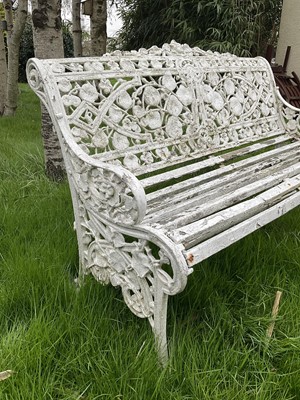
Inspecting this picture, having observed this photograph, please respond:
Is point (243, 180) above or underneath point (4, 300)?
above

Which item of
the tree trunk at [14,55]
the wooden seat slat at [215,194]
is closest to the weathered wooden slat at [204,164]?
the wooden seat slat at [215,194]

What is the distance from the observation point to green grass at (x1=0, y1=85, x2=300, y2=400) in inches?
59.6

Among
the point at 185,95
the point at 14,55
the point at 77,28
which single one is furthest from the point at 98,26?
the point at 185,95

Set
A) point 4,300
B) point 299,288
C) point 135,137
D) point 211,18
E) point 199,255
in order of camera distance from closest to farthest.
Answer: point 199,255, point 4,300, point 299,288, point 135,137, point 211,18

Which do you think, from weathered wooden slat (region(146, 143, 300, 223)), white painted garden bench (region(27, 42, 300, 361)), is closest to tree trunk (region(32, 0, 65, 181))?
white painted garden bench (region(27, 42, 300, 361))

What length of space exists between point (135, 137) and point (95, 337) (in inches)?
43.0

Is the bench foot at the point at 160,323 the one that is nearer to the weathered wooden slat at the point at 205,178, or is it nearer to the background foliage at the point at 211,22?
the weathered wooden slat at the point at 205,178

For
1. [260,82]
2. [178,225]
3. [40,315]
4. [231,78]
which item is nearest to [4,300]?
[40,315]

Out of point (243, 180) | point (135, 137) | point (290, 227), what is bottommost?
point (290, 227)

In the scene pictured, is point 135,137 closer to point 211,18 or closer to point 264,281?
point 264,281

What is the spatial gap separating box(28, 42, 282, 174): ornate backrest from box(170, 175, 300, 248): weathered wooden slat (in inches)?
25.4

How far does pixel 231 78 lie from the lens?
3.04 meters

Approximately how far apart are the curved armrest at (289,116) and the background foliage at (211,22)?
3506 millimetres

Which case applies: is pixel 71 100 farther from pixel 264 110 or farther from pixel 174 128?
pixel 264 110
